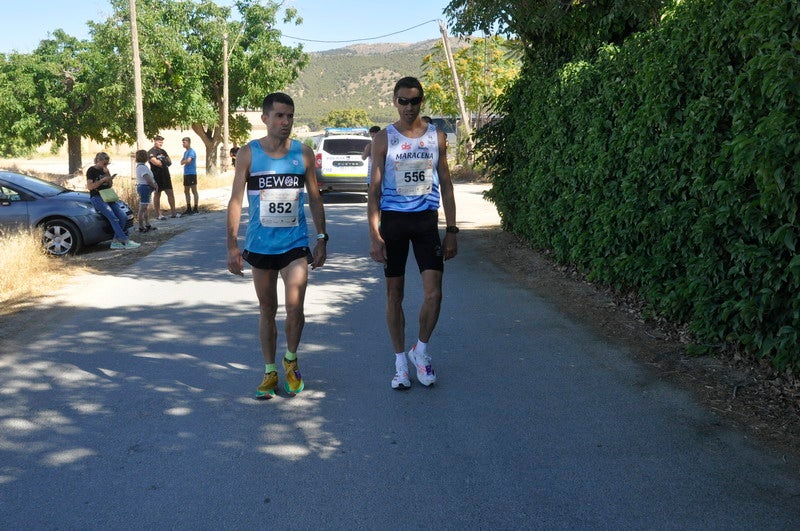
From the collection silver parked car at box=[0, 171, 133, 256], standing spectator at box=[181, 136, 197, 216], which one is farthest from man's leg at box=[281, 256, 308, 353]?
standing spectator at box=[181, 136, 197, 216]

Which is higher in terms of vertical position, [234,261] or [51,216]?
[234,261]

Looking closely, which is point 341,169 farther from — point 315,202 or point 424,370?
point 424,370

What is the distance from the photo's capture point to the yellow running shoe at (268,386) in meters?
5.69

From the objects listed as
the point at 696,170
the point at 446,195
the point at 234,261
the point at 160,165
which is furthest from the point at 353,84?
the point at 234,261

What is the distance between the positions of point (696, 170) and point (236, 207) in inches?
134

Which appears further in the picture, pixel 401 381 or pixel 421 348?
pixel 421 348

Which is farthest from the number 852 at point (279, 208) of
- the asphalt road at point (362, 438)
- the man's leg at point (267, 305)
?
the asphalt road at point (362, 438)

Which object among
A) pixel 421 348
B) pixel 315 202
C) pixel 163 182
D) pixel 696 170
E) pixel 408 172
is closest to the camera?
pixel 408 172

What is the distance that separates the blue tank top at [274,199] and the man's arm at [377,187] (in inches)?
18.8

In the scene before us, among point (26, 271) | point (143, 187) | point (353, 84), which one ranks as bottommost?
point (26, 271)

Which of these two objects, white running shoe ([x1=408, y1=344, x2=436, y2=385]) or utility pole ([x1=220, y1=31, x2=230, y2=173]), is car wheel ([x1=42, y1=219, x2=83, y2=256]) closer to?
white running shoe ([x1=408, y1=344, x2=436, y2=385])

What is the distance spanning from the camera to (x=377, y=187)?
579 cm

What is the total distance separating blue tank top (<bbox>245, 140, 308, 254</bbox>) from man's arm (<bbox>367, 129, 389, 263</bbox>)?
1.56ft

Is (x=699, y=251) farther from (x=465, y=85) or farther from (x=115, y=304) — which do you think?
(x=465, y=85)
